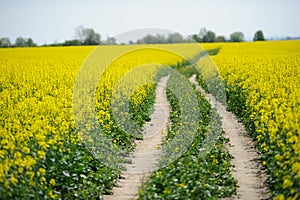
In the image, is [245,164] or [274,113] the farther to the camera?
[274,113]

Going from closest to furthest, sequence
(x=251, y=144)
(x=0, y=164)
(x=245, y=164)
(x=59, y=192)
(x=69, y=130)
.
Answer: (x=0, y=164) < (x=59, y=192) < (x=69, y=130) < (x=245, y=164) < (x=251, y=144)

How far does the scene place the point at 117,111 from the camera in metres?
15.2

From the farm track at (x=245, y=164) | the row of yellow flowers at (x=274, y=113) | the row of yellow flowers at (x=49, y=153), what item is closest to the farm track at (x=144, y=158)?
the row of yellow flowers at (x=49, y=153)

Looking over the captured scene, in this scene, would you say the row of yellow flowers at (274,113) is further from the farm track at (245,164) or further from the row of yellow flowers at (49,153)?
the row of yellow flowers at (49,153)

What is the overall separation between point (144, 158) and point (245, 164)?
8.65 ft

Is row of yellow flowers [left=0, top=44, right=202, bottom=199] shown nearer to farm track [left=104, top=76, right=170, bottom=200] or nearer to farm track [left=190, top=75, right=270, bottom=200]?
farm track [left=104, top=76, right=170, bottom=200]

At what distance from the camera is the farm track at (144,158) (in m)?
10.5

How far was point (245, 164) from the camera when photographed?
12.4 m

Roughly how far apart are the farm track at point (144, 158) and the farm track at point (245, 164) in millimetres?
2003

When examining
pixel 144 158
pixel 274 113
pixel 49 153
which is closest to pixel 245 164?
pixel 274 113

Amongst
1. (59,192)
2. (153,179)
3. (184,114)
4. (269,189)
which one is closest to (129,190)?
(153,179)

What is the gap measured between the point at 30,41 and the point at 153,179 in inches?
3423

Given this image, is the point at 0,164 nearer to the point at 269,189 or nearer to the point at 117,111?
the point at 269,189

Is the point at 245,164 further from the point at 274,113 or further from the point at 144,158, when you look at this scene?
the point at 144,158
